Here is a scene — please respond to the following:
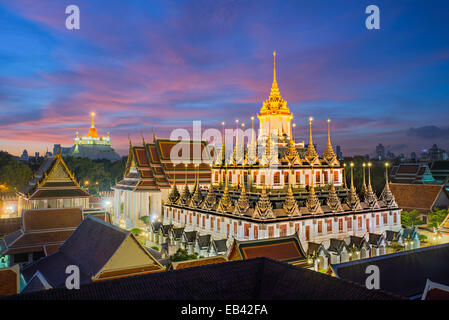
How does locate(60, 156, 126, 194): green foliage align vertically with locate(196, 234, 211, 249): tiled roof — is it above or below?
above

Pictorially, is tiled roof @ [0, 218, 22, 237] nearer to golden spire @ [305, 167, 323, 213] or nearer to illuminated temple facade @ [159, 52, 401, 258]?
illuminated temple facade @ [159, 52, 401, 258]

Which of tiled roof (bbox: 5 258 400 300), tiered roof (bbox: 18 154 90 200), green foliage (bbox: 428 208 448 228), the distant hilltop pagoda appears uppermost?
the distant hilltop pagoda

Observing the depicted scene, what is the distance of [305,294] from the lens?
11.2 m

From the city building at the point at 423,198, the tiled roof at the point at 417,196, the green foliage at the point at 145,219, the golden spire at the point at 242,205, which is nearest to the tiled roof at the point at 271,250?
the golden spire at the point at 242,205

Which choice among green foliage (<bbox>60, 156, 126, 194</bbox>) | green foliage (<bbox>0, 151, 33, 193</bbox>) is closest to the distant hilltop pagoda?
green foliage (<bbox>60, 156, 126, 194</bbox>)

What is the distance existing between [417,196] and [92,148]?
111223 millimetres

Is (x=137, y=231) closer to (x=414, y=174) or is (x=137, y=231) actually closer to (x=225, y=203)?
(x=225, y=203)

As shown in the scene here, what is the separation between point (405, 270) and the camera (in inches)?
697

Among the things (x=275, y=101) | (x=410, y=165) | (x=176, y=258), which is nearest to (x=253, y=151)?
(x=275, y=101)

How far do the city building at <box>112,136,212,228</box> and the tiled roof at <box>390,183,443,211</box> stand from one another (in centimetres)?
2702

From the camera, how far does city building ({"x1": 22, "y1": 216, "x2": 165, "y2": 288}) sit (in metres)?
17.1

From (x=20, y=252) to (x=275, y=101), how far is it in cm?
2725

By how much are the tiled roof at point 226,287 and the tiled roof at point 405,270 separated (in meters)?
5.23

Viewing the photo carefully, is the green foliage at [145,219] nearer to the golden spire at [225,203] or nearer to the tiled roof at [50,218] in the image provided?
the golden spire at [225,203]
